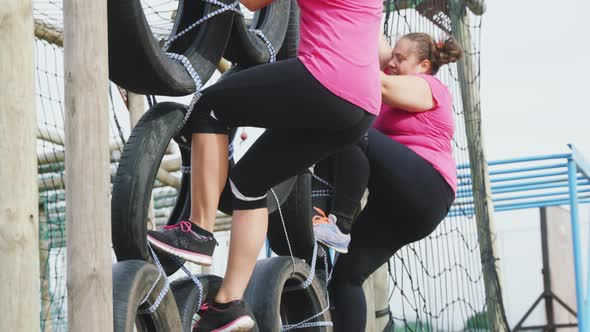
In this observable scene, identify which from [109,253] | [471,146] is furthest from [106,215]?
[471,146]

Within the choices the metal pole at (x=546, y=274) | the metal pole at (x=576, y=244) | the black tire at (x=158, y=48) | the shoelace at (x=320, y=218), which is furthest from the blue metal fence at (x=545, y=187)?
the black tire at (x=158, y=48)

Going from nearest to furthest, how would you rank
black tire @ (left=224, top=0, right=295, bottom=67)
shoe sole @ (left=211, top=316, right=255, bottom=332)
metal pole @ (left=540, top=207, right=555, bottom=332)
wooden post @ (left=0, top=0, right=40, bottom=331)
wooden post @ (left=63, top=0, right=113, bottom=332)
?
wooden post @ (left=0, top=0, right=40, bottom=331), wooden post @ (left=63, top=0, right=113, bottom=332), shoe sole @ (left=211, top=316, right=255, bottom=332), black tire @ (left=224, top=0, right=295, bottom=67), metal pole @ (left=540, top=207, right=555, bottom=332)

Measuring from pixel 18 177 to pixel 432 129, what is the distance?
1.63m

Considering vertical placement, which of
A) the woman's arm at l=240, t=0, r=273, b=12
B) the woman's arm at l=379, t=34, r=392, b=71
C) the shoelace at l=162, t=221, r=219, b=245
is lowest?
the shoelace at l=162, t=221, r=219, b=245

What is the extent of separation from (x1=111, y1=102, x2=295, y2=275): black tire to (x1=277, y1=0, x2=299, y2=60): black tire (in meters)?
0.75

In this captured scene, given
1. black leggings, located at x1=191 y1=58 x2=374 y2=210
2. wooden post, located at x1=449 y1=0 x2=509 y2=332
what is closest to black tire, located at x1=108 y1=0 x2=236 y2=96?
black leggings, located at x1=191 y1=58 x2=374 y2=210

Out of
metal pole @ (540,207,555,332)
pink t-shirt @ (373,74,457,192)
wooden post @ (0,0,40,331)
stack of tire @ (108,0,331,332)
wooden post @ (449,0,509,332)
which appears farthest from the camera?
metal pole @ (540,207,555,332)

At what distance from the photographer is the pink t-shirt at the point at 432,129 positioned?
10.6 ft

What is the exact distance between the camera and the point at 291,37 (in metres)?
3.41

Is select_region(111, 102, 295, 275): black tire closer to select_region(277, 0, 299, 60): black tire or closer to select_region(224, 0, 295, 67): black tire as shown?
select_region(224, 0, 295, 67): black tire

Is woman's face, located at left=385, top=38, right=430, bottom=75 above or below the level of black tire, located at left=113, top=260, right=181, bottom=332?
above

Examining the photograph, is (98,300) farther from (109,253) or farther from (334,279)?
(334,279)

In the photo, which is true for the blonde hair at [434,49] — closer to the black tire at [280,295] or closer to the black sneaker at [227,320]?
the black tire at [280,295]

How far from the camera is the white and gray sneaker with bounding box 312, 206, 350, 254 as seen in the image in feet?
10.8
